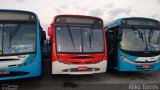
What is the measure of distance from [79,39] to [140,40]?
9.92ft

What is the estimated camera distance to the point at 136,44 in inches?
440

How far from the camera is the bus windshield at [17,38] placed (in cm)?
887

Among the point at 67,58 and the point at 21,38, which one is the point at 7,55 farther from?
the point at 67,58

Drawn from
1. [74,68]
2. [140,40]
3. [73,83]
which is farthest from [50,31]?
[140,40]

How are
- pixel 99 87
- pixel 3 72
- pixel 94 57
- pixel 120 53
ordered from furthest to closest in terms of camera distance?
pixel 120 53 → pixel 94 57 → pixel 99 87 → pixel 3 72

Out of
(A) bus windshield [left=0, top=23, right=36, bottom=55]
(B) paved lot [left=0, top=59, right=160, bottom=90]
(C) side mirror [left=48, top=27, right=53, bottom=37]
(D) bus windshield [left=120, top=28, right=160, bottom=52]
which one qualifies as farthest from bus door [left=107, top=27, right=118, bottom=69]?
(A) bus windshield [left=0, top=23, right=36, bottom=55]

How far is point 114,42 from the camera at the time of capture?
460 inches

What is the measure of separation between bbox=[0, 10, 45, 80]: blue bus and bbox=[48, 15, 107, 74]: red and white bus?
859mm

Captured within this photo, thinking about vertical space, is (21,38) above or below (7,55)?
above

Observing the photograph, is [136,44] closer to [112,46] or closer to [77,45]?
[112,46]

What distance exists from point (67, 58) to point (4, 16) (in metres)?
2.90

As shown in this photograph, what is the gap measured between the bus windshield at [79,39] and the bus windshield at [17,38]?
44.9 inches

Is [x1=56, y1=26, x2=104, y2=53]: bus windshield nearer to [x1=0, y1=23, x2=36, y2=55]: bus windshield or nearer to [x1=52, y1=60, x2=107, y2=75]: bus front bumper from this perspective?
[x1=52, y1=60, x2=107, y2=75]: bus front bumper

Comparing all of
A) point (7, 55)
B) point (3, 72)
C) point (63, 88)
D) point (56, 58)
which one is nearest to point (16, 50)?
point (7, 55)
